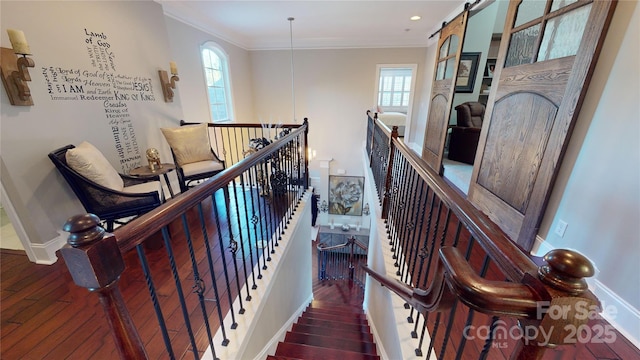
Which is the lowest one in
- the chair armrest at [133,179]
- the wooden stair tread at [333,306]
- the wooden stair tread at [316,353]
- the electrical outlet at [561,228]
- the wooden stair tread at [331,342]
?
the wooden stair tread at [333,306]

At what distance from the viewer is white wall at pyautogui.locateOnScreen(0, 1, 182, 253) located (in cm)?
169

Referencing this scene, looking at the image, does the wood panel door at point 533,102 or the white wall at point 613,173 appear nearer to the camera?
the white wall at point 613,173

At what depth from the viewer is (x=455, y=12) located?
3525mm

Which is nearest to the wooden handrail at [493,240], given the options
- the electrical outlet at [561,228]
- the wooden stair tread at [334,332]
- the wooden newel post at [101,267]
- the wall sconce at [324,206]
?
the wooden newel post at [101,267]

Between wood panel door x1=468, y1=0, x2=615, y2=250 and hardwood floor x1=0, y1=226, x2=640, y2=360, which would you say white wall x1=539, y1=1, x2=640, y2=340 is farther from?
hardwood floor x1=0, y1=226, x2=640, y2=360

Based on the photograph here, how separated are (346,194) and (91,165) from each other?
567cm

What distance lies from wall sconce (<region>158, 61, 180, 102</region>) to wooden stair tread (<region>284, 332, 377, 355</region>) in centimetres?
319

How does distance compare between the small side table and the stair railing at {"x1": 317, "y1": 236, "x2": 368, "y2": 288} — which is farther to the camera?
the stair railing at {"x1": 317, "y1": 236, "x2": 368, "y2": 288}

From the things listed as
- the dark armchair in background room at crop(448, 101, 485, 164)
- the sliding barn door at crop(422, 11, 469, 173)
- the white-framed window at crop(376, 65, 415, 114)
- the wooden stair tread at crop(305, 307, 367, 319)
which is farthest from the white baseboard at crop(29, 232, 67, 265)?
the white-framed window at crop(376, 65, 415, 114)

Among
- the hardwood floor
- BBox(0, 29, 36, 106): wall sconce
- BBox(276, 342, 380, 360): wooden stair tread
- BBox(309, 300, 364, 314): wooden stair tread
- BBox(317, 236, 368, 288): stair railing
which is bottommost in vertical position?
BBox(317, 236, 368, 288): stair railing

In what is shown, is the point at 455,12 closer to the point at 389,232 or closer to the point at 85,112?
the point at 389,232

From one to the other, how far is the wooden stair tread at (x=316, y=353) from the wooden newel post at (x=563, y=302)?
1679 millimetres

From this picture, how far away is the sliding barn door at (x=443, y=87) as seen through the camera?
3.23m

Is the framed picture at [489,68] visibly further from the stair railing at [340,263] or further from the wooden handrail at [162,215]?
the wooden handrail at [162,215]
